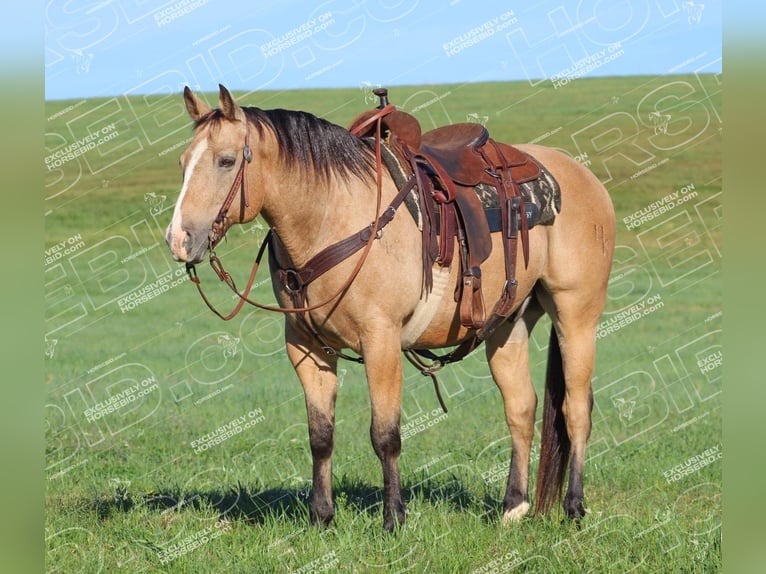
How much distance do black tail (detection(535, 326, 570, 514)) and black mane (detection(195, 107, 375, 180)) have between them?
217cm

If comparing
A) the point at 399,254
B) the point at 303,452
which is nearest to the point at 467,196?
the point at 399,254

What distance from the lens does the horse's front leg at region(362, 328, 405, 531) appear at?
209 inches

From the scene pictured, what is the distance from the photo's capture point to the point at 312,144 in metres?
5.25

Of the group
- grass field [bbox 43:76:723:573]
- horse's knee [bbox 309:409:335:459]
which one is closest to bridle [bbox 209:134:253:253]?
horse's knee [bbox 309:409:335:459]

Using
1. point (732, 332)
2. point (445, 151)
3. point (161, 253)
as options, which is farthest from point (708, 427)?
point (161, 253)

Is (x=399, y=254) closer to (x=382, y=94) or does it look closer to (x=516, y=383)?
(x=382, y=94)

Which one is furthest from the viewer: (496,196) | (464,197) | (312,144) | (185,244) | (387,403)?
(496,196)

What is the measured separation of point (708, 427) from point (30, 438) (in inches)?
328

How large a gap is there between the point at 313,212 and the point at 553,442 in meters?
2.59

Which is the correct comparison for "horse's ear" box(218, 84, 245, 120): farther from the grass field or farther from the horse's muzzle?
the grass field

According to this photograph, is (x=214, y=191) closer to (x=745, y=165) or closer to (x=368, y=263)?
(x=368, y=263)

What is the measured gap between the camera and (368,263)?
17.4 feet

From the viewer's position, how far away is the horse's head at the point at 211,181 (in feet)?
15.3

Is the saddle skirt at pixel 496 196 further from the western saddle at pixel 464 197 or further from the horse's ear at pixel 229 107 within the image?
the horse's ear at pixel 229 107
